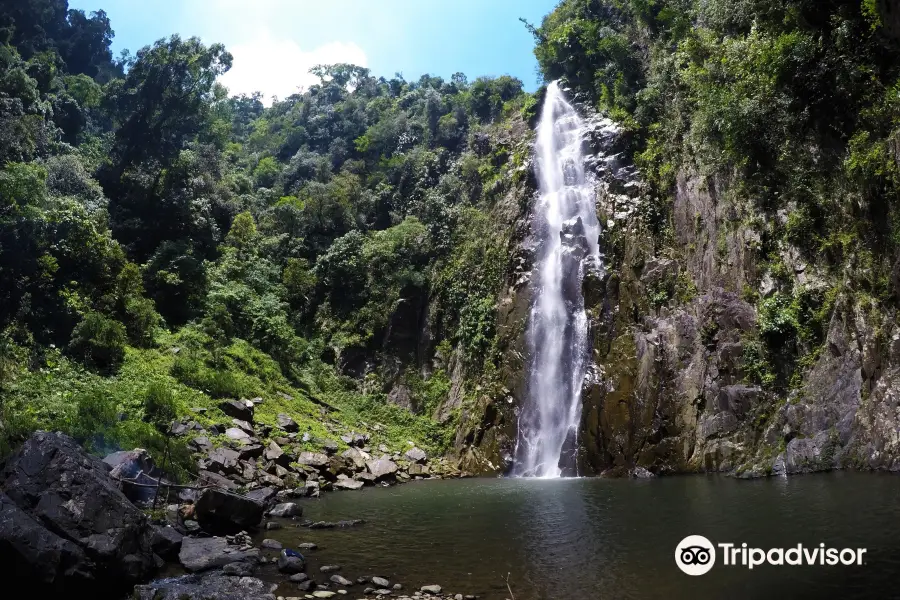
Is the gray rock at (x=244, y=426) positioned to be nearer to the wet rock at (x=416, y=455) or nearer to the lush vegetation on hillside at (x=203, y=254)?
the lush vegetation on hillside at (x=203, y=254)

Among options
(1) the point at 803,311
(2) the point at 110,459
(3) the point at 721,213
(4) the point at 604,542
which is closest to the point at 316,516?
(2) the point at 110,459

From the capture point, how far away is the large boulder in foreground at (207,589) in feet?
21.8

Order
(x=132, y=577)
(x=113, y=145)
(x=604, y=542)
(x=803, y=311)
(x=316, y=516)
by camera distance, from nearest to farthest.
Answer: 1. (x=132, y=577)
2. (x=604, y=542)
3. (x=316, y=516)
4. (x=803, y=311)
5. (x=113, y=145)

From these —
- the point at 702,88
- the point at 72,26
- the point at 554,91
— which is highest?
the point at 72,26

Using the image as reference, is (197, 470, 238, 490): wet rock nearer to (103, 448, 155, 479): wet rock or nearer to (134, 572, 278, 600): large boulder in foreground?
(103, 448, 155, 479): wet rock

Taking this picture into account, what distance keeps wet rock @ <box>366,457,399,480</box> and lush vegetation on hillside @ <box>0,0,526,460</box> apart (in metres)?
2.97

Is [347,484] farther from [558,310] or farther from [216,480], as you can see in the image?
[558,310]

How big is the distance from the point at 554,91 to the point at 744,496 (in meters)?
27.6

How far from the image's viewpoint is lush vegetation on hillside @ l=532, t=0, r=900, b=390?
13375mm

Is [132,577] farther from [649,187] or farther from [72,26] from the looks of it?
[72,26]

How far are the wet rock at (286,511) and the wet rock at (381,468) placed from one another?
22.0 ft

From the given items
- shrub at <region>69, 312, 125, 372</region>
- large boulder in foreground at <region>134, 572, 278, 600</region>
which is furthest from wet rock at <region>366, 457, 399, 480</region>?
large boulder in foreground at <region>134, 572, 278, 600</region>

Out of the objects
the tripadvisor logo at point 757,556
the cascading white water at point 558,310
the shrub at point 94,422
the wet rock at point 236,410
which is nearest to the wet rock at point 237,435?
the wet rock at point 236,410

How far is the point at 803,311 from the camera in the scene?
15.7m
